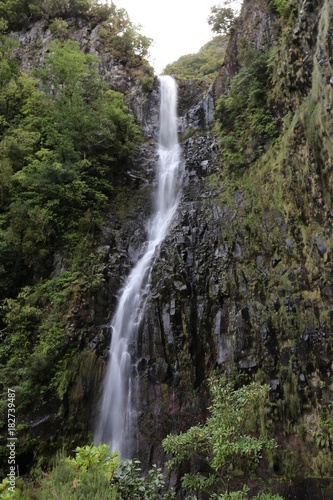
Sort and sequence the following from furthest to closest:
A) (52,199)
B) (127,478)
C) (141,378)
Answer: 1. (52,199)
2. (141,378)
3. (127,478)

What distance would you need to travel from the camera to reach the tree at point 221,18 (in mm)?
14633

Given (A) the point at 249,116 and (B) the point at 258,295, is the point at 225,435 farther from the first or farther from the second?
(A) the point at 249,116

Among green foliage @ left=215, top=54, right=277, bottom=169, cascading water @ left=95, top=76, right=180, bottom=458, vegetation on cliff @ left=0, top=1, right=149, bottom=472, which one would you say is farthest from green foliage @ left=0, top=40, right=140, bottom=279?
green foliage @ left=215, top=54, right=277, bottom=169

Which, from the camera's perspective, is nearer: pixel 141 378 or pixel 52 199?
pixel 141 378

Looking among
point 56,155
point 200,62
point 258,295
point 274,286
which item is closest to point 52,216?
point 56,155

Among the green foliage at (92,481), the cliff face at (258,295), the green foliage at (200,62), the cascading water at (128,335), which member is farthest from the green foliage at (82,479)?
the green foliage at (200,62)

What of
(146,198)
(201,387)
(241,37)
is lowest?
(201,387)

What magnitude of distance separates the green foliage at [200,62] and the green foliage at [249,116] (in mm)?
19363

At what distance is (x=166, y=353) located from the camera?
8.93m

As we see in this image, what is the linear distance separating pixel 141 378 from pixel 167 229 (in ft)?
17.9

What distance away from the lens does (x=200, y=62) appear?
32.8 m

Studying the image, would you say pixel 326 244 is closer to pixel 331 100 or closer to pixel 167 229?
pixel 331 100

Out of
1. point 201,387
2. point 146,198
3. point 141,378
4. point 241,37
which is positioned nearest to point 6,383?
point 141,378

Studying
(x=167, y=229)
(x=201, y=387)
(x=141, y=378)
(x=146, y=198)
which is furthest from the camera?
(x=146, y=198)
